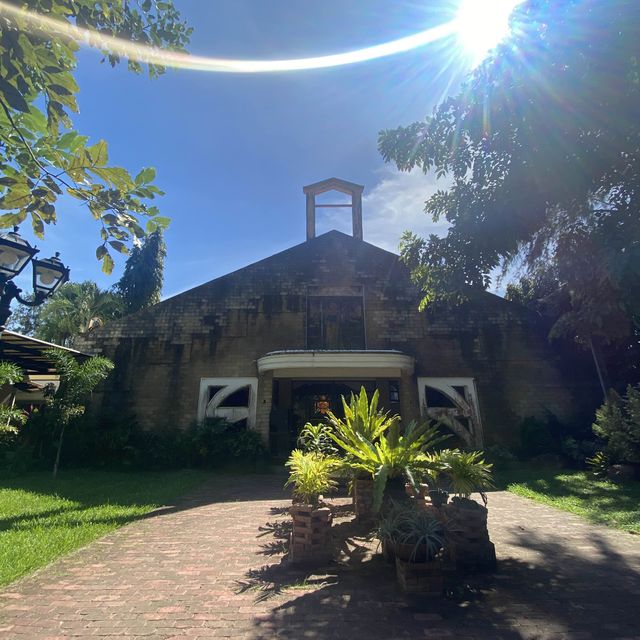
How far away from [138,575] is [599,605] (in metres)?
4.18

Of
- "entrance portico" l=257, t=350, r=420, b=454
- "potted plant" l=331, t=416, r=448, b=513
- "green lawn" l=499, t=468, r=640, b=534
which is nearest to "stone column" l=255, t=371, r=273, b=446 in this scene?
"entrance portico" l=257, t=350, r=420, b=454

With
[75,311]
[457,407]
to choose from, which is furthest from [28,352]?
[75,311]

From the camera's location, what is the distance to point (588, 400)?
1370 centimetres

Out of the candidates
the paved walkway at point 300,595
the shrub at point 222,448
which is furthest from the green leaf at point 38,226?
the shrub at point 222,448

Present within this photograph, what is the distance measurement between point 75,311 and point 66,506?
23084 millimetres

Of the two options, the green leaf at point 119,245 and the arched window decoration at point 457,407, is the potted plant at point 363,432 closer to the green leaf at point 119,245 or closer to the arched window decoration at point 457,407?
the green leaf at point 119,245

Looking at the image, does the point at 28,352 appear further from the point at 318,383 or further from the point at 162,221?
the point at 162,221

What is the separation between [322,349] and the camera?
45.1 ft

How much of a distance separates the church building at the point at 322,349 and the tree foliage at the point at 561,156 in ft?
22.2

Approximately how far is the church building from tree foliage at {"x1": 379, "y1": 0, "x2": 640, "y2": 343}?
676cm

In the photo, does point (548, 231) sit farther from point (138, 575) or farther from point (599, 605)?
point (138, 575)

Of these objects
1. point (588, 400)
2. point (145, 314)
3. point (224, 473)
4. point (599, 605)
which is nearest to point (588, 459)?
point (588, 400)

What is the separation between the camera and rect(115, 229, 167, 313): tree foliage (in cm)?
3111

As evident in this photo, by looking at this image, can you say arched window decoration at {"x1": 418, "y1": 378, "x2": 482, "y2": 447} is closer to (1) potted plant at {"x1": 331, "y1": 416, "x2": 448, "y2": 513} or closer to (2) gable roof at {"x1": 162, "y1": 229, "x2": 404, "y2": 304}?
(2) gable roof at {"x1": 162, "y1": 229, "x2": 404, "y2": 304}
